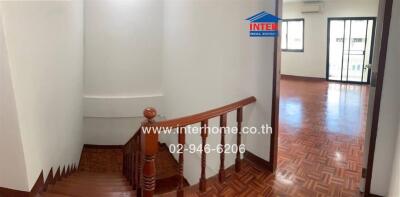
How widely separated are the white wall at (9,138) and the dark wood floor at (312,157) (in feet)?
4.67

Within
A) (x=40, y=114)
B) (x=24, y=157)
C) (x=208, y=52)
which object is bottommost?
(x=24, y=157)

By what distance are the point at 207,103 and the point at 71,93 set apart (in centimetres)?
237

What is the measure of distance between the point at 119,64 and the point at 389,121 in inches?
218

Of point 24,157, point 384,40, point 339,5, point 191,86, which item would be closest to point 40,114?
point 24,157

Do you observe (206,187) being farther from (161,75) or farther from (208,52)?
(161,75)

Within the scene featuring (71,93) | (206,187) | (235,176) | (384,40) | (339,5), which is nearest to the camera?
(384,40)

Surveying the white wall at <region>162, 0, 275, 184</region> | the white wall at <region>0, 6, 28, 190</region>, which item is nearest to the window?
the white wall at <region>162, 0, 275, 184</region>

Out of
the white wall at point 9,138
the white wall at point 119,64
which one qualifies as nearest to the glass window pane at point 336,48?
the white wall at point 119,64

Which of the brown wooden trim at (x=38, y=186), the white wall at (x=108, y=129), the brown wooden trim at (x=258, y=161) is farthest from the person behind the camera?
the white wall at (x=108, y=129)

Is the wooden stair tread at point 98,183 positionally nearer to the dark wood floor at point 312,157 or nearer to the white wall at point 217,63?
the white wall at point 217,63

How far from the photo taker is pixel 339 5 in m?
9.26

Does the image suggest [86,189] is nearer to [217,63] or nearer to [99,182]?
[99,182]

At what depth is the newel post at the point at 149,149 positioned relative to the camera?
2080 millimetres

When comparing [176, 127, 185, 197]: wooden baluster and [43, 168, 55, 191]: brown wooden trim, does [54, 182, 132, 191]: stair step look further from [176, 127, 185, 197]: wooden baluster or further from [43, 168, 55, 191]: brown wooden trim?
[176, 127, 185, 197]: wooden baluster
